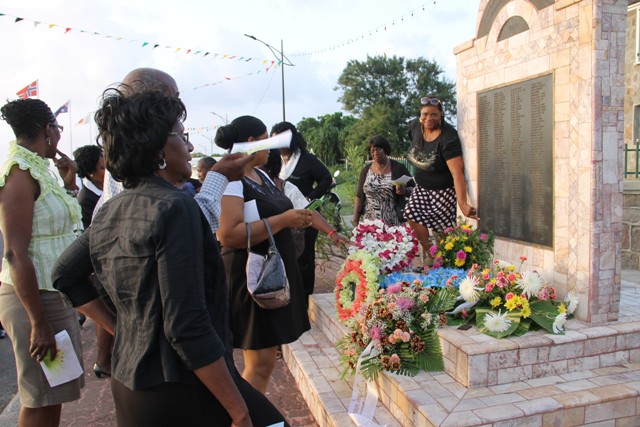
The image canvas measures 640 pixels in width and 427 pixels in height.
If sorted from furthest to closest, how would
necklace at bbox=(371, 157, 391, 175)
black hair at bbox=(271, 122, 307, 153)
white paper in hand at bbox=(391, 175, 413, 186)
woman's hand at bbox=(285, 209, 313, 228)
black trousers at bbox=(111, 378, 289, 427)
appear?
1. necklace at bbox=(371, 157, 391, 175)
2. white paper in hand at bbox=(391, 175, 413, 186)
3. black hair at bbox=(271, 122, 307, 153)
4. woman's hand at bbox=(285, 209, 313, 228)
5. black trousers at bbox=(111, 378, 289, 427)

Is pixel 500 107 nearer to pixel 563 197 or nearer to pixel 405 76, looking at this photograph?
pixel 563 197

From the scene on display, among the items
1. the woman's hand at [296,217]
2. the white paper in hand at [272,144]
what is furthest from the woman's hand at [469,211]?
the white paper in hand at [272,144]

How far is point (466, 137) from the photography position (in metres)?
4.85

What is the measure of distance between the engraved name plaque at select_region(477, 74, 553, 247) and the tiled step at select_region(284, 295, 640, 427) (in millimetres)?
1096

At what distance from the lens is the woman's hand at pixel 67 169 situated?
4855 millimetres

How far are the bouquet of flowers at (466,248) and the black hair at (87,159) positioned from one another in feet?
11.0

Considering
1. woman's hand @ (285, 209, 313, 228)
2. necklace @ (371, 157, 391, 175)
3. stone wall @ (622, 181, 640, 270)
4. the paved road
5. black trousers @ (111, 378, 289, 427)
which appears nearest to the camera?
black trousers @ (111, 378, 289, 427)

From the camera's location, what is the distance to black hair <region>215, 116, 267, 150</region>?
9.59ft

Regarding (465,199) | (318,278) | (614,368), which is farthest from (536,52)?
(318,278)

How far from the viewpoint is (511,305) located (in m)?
3.26

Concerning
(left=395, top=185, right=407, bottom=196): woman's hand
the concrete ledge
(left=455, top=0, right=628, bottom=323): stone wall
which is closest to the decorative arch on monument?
(left=455, top=0, right=628, bottom=323): stone wall

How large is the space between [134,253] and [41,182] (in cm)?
148

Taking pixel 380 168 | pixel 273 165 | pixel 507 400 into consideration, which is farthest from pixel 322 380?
pixel 380 168

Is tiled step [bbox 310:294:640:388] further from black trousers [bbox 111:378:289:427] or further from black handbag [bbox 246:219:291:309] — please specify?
black trousers [bbox 111:378:289:427]
